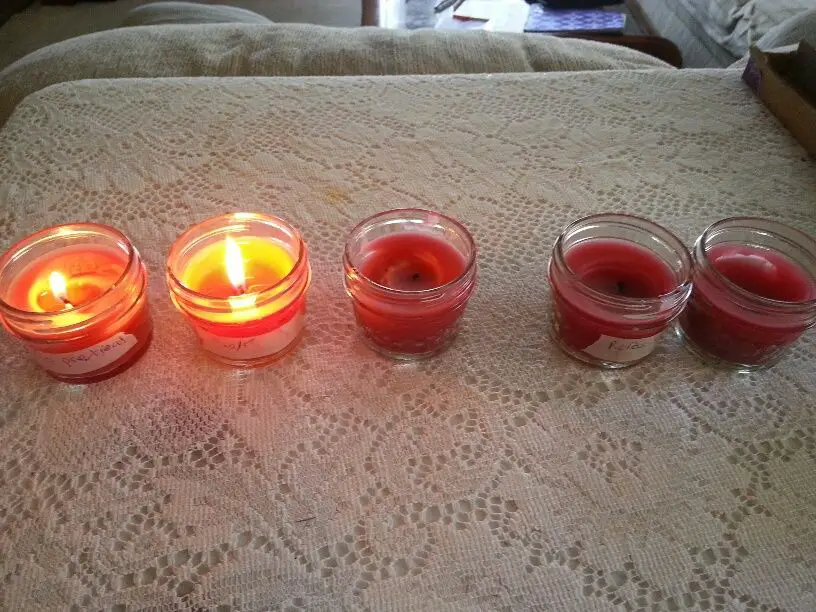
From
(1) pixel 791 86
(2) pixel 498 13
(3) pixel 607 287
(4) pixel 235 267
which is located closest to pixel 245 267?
(4) pixel 235 267

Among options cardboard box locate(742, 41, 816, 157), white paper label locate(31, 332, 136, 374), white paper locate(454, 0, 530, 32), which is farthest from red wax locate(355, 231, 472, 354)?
white paper locate(454, 0, 530, 32)

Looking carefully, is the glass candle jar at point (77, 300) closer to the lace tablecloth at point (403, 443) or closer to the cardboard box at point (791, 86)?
the lace tablecloth at point (403, 443)

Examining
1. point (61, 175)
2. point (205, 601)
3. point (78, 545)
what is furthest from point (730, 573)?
point (61, 175)

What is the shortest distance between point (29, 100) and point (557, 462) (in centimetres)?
83

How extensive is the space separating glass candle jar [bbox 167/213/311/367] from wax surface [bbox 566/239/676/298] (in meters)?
0.26

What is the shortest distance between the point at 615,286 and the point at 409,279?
0.19 m

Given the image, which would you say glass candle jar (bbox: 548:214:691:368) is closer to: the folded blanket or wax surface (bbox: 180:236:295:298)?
wax surface (bbox: 180:236:295:298)

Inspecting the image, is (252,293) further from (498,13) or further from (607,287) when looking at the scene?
(498,13)

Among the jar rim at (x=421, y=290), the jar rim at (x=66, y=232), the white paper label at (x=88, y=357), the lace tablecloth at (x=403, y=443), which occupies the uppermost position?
the jar rim at (x=421, y=290)

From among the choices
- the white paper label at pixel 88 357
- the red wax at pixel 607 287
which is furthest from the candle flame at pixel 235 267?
the red wax at pixel 607 287

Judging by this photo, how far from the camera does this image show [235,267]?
548mm

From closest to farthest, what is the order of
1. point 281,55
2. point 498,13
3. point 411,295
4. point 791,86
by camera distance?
1. point 411,295
2. point 791,86
3. point 281,55
4. point 498,13

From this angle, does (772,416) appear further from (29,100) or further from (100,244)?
(29,100)

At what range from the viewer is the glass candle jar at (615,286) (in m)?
0.52
